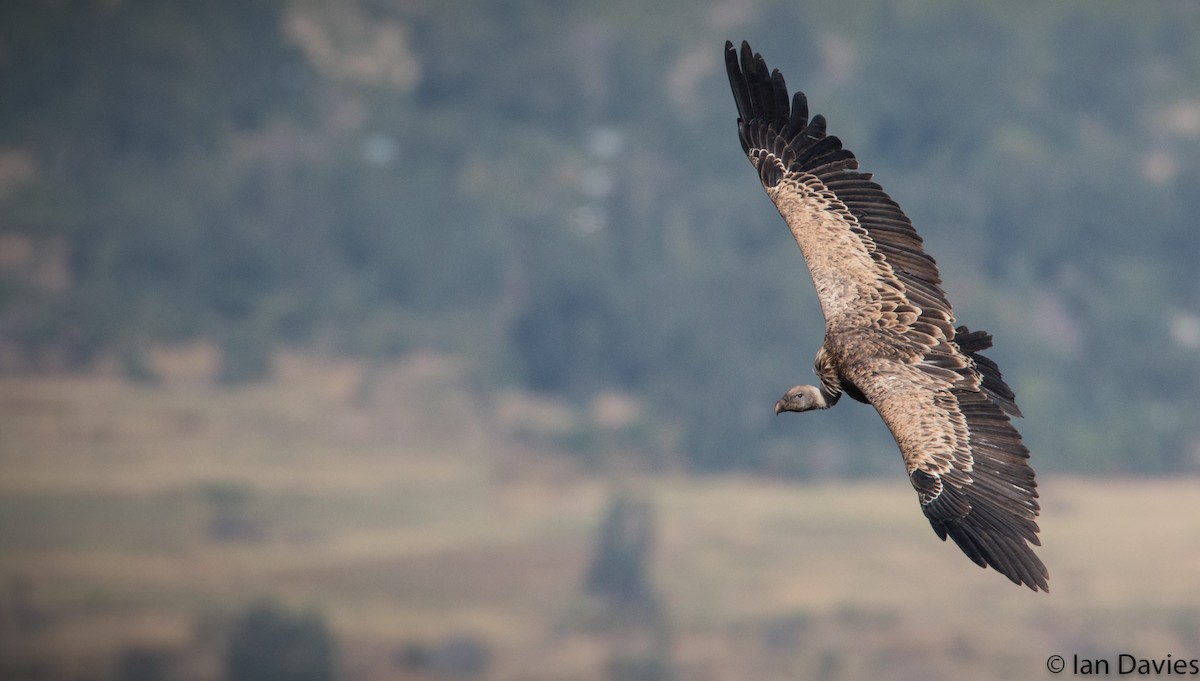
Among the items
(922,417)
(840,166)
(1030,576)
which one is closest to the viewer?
(1030,576)

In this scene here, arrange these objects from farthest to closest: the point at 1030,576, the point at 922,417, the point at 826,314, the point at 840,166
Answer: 1. the point at 840,166
2. the point at 826,314
3. the point at 922,417
4. the point at 1030,576

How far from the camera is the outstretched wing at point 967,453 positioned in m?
24.2

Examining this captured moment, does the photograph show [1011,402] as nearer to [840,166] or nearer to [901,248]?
[901,248]

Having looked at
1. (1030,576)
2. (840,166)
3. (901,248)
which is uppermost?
(840,166)

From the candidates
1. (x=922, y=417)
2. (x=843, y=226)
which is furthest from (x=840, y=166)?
(x=922, y=417)

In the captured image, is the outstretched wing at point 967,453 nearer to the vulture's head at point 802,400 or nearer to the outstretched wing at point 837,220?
the outstretched wing at point 837,220

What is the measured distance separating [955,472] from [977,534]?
1.01 m

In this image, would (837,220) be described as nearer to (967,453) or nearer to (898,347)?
(898,347)

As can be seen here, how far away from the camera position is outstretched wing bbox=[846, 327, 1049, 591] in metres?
24.2

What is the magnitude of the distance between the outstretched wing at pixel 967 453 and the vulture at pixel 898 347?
2 centimetres

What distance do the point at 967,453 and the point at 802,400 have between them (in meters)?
3.36

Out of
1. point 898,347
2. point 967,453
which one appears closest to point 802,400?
point 898,347

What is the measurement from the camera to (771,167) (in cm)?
3028

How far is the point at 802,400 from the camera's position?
27547mm
